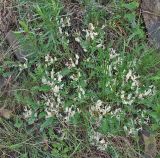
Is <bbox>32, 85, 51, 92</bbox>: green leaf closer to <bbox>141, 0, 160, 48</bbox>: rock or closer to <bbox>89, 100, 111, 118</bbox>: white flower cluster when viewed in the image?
<bbox>89, 100, 111, 118</bbox>: white flower cluster

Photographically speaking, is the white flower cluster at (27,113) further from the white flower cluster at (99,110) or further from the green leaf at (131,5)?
the green leaf at (131,5)

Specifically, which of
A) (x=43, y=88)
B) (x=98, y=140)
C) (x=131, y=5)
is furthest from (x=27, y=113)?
(x=131, y=5)

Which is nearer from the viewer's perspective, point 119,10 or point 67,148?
point 67,148

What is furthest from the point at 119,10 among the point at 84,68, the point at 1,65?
the point at 1,65

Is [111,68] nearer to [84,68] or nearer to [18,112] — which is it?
[84,68]

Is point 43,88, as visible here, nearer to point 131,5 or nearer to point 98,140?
point 98,140

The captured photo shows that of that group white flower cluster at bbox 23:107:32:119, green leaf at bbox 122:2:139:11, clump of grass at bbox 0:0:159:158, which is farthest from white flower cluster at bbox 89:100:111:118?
green leaf at bbox 122:2:139:11
